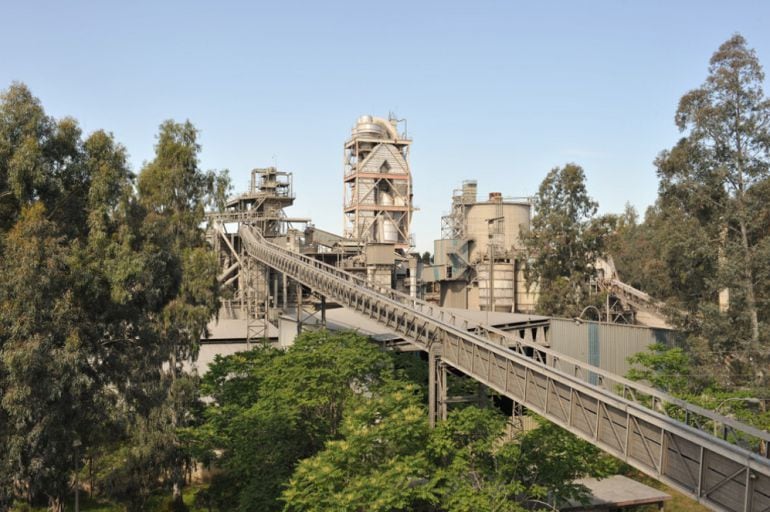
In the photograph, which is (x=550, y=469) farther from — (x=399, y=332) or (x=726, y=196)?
(x=726, y=196)

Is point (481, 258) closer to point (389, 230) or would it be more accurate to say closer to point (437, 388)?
point (389, 230)

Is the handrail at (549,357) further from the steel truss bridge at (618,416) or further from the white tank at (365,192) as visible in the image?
the white tank at (365,192)

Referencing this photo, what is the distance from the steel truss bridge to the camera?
1231cm

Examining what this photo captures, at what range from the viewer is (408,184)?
226 ft

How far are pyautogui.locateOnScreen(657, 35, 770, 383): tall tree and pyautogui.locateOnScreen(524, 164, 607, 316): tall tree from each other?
15.3 metres

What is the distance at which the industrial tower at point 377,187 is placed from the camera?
223 feet

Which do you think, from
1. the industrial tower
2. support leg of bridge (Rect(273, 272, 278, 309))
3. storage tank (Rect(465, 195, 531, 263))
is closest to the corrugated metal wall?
support leg of bridge (Rect(273, 272, 278, 309))

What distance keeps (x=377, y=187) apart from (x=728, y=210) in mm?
44432

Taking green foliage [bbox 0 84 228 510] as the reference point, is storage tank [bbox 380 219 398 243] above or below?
above

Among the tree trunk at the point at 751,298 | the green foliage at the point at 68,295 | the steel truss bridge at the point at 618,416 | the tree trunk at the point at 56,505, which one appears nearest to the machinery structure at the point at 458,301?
the steel truss bridge at the point at 618,416

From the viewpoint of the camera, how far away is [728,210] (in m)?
27.6

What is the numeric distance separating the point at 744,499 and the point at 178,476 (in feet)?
68.3

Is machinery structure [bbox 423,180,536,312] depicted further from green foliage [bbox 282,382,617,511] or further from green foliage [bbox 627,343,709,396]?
green foliage [bbox 282,382,617,511]

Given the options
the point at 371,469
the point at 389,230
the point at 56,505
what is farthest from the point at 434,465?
the point at 389,230
